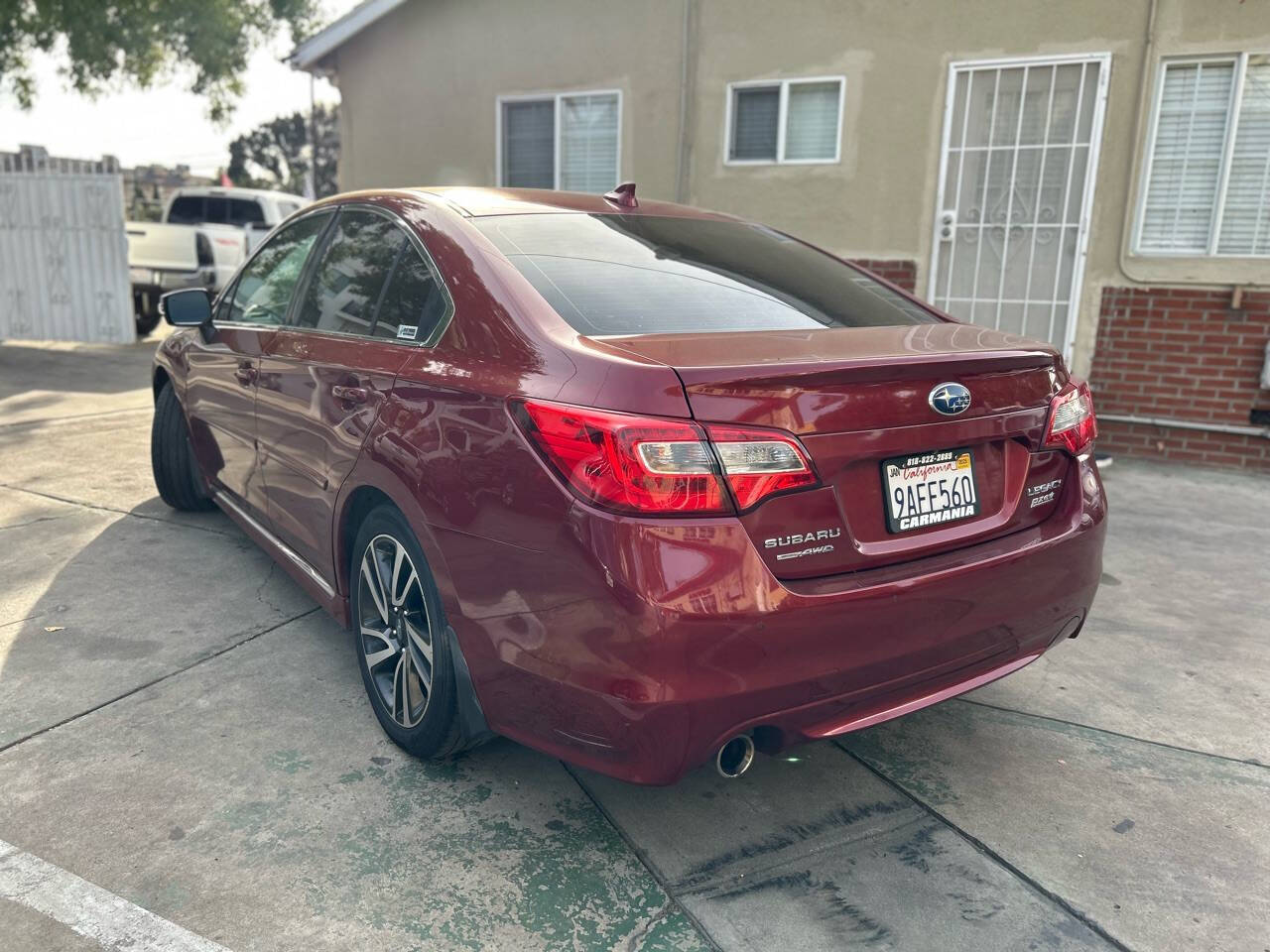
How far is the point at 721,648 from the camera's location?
1998 mm

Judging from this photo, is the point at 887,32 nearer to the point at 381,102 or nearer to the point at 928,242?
the point at 928,242

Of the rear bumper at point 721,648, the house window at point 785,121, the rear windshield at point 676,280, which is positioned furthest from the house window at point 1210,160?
the rear bumper at point 721,648

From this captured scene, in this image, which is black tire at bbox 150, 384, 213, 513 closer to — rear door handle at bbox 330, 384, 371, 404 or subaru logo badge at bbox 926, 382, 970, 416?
rear door handle at bbox 330, 384, 371, 404

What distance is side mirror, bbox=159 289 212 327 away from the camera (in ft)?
13.8

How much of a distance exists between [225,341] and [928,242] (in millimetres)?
5759

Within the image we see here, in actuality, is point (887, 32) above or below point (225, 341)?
above

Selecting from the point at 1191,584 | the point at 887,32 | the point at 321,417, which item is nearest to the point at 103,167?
the point at 887,32


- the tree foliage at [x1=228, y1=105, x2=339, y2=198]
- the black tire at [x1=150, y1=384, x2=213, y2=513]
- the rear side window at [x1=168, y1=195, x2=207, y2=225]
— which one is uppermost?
the tree foliage at [x1=228, y1=105, x2=339, y2=198]

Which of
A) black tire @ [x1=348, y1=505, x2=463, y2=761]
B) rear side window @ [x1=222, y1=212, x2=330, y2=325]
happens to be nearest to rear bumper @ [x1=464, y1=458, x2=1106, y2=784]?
black tire @ [x1=348, y1=505, x2=463, y2=761]

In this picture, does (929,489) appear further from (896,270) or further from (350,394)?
(896,270)

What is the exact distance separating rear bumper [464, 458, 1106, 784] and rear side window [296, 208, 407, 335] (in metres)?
1.36

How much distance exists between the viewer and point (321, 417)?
3037mm

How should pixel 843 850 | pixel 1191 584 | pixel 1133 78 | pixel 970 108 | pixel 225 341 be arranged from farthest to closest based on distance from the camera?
pixel 970 108, pixel 1133 78, pixel 1191 584, pixel 225 341, pixel 843 850

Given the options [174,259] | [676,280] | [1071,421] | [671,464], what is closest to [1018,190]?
[1071,421]
